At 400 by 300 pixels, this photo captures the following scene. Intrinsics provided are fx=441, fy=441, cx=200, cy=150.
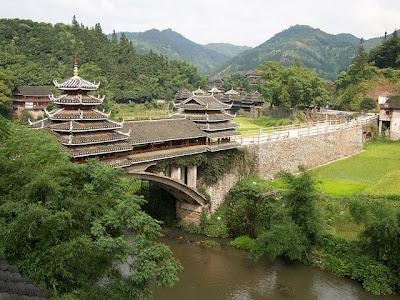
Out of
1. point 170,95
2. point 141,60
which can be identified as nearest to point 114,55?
point 141,60

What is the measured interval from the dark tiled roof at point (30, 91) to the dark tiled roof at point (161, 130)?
32.2 m

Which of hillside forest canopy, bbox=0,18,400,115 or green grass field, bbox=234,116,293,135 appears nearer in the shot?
green grass field, bbox=234,116,293,135

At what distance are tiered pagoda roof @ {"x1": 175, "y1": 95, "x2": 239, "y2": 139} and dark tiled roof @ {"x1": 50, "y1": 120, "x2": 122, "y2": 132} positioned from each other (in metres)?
8.31

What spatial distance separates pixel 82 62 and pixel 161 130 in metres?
55.5

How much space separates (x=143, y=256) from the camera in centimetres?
1336

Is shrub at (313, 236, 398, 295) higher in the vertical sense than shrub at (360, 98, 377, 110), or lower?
lower

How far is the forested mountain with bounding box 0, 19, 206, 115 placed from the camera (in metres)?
63.2

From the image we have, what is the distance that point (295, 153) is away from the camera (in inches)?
1522

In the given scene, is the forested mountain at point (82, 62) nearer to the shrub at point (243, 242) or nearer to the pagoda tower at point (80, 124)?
the pagoda tower at point (80, 124)

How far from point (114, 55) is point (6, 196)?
81204 mm

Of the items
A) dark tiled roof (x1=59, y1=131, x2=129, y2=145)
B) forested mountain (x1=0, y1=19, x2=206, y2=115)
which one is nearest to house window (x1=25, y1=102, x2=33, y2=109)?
forested mountain (x1=0, y1=19, x2=206, y2=115)

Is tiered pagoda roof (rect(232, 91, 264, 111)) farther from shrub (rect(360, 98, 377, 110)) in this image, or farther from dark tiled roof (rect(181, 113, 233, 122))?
dark tiled roof (rect(181, 113, 233, 122))

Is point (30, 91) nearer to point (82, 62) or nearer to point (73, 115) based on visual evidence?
point (82, 62)

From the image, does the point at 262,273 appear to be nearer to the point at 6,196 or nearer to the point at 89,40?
the point at 6,196
